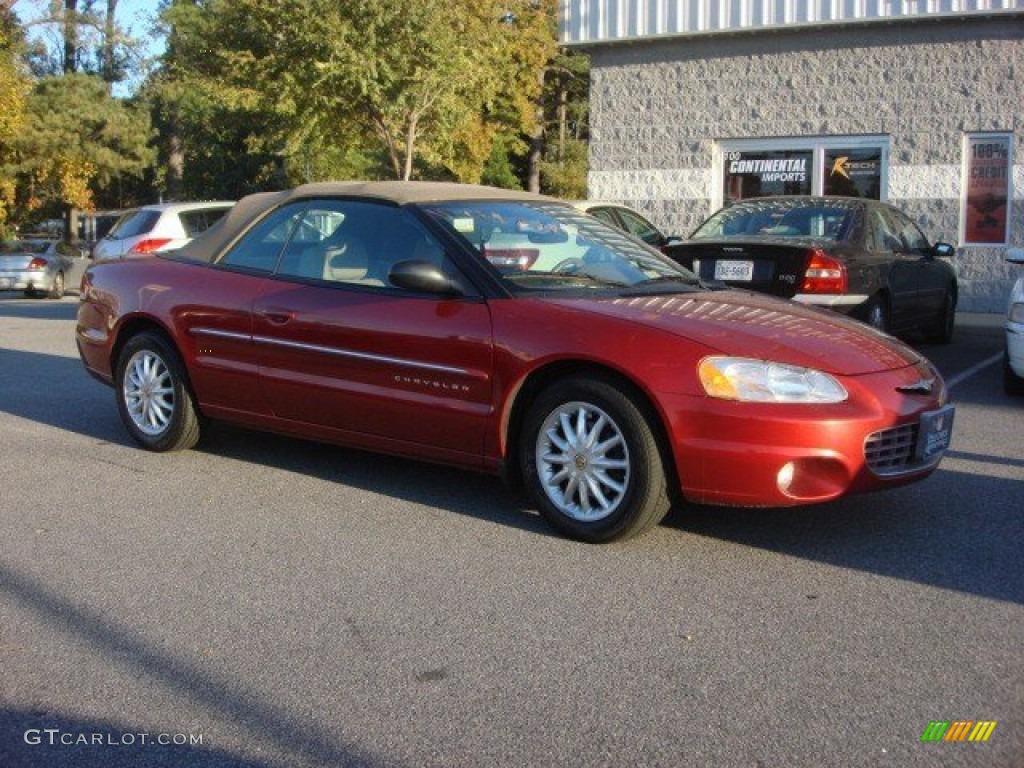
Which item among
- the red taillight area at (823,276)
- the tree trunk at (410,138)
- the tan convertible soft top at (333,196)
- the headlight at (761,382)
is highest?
the tree trunk at (410,138)

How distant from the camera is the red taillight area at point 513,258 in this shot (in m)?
5.71

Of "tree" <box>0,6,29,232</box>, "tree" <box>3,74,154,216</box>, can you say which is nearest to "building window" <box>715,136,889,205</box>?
"tree" <box>0,6,29,232</box>

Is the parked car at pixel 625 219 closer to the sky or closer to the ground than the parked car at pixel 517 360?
closer to the sky

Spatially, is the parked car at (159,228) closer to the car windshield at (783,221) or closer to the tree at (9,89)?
the car windshield at (783,221)

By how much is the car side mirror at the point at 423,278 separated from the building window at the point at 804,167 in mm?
12078

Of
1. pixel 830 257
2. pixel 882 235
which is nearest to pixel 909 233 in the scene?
pixel 882 235

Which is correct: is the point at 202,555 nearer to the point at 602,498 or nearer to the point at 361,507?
the point at 361,507

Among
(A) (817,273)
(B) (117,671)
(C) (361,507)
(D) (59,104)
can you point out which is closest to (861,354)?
(C) (361,507)

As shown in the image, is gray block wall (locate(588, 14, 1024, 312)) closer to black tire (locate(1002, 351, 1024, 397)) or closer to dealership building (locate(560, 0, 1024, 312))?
dealership building (locate(560, 0, 1024, 312))

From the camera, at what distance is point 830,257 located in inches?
391

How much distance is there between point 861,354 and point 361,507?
2.41 meters

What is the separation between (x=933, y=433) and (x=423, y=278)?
2.34 m

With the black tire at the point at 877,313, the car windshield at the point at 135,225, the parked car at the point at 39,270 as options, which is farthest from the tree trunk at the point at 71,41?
the black tire at the point at 877,313

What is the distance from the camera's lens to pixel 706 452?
491cm
